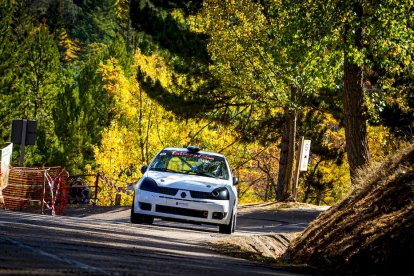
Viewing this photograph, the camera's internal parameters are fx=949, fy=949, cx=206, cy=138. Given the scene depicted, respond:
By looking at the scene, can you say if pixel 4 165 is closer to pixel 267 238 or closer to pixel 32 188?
pixel 32 188

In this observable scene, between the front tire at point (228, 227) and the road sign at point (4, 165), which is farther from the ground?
the road sign at point (4, 165)

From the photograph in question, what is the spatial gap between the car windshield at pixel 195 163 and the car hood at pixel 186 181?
16.4 inches

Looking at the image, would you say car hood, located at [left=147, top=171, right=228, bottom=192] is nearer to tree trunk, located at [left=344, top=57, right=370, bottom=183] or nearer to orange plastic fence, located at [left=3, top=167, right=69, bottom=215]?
tree trunk, located at [left=344, top=57, right=370, bottom=183]

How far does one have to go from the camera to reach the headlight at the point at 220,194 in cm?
1769

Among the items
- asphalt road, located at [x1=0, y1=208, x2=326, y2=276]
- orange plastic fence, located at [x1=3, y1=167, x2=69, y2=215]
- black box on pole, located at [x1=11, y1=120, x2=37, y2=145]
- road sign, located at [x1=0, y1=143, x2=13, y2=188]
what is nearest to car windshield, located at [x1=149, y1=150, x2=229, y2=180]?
asphalt road, located at [x1=0, y1=208, x2=326, y2=276]

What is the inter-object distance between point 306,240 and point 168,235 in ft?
10.6

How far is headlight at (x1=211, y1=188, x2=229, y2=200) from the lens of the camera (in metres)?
17.7

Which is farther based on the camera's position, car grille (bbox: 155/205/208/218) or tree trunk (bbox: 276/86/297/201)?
tree trunk (bbox: 276/86/297/201)

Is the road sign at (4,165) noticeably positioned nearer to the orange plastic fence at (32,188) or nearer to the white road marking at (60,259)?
the orange plastic fence at (32,188)

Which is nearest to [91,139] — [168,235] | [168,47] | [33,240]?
[168,47]

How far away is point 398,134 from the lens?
104 feet

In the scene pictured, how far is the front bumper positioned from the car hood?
153mm

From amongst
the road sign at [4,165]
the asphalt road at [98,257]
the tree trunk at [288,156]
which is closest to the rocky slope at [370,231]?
the asphalt road at [98,257]

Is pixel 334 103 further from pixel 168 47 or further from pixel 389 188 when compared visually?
pixel 389 188
